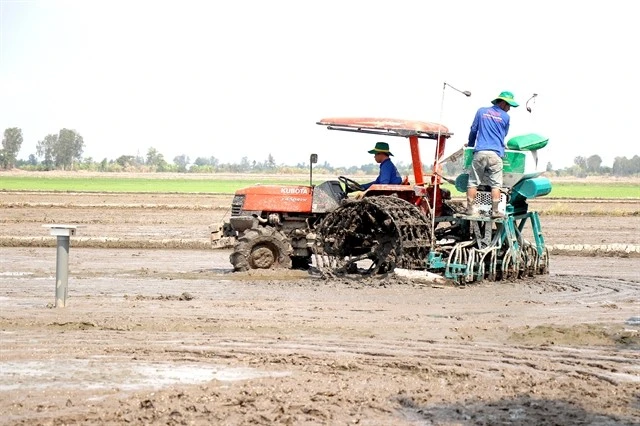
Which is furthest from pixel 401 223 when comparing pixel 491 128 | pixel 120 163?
pixel 120 163

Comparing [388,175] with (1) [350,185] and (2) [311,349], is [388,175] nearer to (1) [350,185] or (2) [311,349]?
(1) [350,185]

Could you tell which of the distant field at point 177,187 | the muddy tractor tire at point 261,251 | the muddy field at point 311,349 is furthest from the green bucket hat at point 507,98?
the distant field at point 177,187

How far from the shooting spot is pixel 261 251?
15039mm

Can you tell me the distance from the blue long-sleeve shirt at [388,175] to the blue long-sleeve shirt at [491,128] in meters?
1.43

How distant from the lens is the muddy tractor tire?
14969mm

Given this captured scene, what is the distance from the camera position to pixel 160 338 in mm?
9086

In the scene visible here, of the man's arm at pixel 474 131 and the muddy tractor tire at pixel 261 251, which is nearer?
the man's arm at pixel 474 131

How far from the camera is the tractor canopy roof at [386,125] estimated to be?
1423 cm

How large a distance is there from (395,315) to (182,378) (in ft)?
12.4

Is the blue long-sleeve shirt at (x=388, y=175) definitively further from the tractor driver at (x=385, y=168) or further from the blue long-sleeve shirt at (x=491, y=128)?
the blue long-sleeve shirt at (x=491, y=128)

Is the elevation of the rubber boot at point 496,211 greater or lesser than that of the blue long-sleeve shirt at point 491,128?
lesser

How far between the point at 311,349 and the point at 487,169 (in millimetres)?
6031

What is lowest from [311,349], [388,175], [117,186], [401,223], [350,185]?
[311,349]

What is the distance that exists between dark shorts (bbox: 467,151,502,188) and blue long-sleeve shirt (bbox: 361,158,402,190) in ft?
4.16
